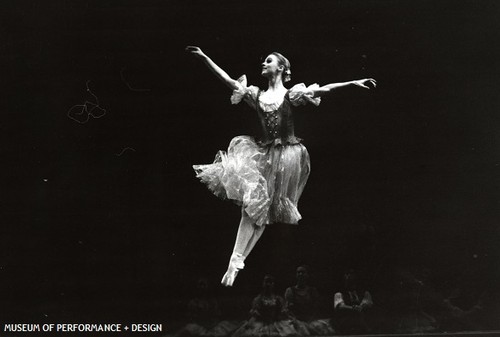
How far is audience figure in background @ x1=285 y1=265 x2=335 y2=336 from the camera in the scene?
5.34 metres

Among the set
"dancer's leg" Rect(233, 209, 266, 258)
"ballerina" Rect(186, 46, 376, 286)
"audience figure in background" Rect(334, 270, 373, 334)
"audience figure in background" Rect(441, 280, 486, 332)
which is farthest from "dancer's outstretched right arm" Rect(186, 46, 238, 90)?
"audience figure in background" Rect(441, 280, 486, 332)

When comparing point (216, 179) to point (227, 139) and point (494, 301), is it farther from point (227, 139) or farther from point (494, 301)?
point (494, 301)

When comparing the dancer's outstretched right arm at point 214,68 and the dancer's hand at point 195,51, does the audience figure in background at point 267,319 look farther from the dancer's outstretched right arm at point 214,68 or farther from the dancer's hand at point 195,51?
the dancer's hand at point 195,51

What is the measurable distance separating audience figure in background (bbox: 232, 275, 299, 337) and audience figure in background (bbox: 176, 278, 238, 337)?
0.09 metres

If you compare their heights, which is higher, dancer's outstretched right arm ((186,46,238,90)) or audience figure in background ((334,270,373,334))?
dancer's outstretched right arm ((186,46,238,90))

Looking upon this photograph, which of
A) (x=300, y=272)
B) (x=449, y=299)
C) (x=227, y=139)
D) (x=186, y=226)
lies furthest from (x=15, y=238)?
(x=449, y=299)

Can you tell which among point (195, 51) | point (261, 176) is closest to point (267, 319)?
point (261, 176)

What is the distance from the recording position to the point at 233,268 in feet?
16.9

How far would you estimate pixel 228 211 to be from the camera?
557 cm

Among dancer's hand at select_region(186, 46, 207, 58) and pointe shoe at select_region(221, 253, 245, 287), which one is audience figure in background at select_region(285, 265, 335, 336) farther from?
dancer's hand at select_region(186, 46, 207, 58)

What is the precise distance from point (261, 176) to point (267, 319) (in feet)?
2.96

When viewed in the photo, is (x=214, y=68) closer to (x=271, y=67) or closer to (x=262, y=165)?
(x=271, y=67)

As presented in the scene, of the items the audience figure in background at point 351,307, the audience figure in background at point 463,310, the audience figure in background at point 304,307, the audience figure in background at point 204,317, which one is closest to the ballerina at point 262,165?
the audience figure in background at point 204,317

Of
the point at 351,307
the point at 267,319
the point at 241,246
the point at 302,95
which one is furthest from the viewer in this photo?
the point at 351,307
